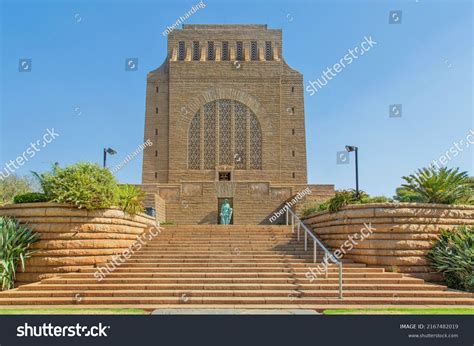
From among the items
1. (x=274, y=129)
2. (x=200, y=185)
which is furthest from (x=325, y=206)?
(x=274, y=129)

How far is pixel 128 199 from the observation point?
1363 centimetres

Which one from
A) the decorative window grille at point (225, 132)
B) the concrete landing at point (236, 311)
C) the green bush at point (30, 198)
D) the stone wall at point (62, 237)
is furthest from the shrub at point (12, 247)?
the decorative window grille at point (225, 132)

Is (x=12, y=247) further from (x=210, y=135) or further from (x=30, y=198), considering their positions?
(x=210, y=135)

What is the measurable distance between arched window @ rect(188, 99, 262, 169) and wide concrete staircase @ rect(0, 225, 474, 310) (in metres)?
17.5

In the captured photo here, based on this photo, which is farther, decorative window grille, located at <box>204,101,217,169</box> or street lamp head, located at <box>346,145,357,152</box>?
decorative window grille, located at <box>204,101,217,169</box>

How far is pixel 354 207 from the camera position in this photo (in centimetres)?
1298

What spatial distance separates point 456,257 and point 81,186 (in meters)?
9.83

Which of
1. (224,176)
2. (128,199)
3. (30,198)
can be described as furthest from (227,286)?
(224,176)

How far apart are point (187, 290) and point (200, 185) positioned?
15.6 m

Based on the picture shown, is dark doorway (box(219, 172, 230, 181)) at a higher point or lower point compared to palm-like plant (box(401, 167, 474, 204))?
higher

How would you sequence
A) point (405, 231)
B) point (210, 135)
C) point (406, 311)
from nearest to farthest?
point (406, 311) → point (405, 231) → point (210, 135)

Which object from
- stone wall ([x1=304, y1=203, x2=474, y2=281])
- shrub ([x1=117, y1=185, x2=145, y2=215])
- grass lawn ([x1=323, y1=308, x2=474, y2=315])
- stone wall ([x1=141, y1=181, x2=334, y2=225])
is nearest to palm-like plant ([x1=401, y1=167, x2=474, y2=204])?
stone wall ([x1=304, y1=203, x2=474, y2=281])

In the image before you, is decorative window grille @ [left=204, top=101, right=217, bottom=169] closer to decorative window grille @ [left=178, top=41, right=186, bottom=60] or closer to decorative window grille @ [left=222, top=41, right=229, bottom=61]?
decorative window grille @ [left=222, top=41, right=229, bottom=61]

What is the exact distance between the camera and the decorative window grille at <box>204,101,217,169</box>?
3080 centimetres
